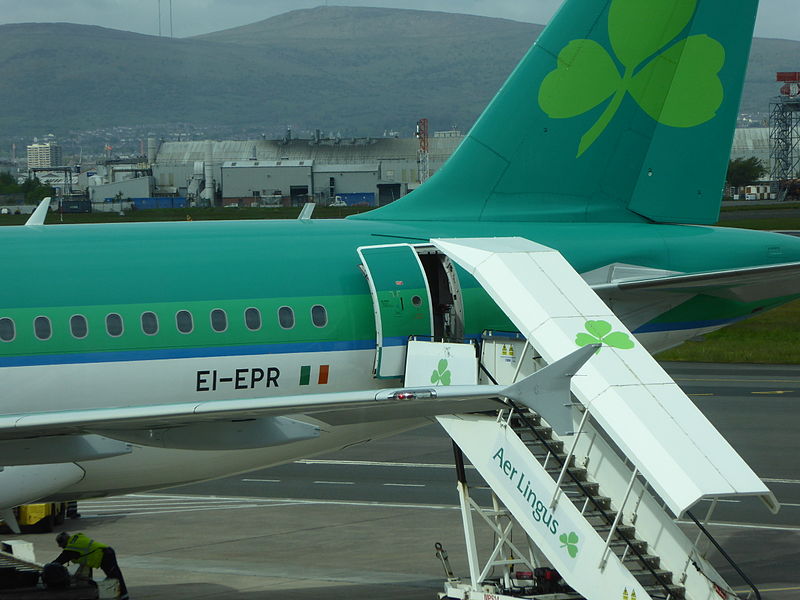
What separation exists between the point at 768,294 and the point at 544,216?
488 cm

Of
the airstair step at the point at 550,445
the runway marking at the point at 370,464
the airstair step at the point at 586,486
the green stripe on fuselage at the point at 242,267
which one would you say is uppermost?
the green stripe on fuselage at the point at 242,267

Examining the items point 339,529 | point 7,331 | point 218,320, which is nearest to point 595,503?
point 218,320

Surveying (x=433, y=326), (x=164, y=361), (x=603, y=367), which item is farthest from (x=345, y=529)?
(x=603, y=367)

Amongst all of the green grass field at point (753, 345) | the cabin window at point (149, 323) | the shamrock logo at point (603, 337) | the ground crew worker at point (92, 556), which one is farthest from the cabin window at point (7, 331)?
the green grass field at point (753, 345)

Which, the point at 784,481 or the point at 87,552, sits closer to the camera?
the point at 87,552

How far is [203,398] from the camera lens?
854 inches

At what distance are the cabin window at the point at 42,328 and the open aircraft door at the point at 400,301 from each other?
5764 mm

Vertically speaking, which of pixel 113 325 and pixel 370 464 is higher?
pixel 113 325

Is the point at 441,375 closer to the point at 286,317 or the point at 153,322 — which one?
the point at 286,317

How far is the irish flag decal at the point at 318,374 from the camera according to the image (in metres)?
22.8

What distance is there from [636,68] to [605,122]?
1.29 metres

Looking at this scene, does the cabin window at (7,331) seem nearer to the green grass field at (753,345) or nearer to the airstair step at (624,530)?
the airstair step at (624,530)

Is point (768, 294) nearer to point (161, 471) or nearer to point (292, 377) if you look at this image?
point (292, 377)

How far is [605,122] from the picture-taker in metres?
27.2
